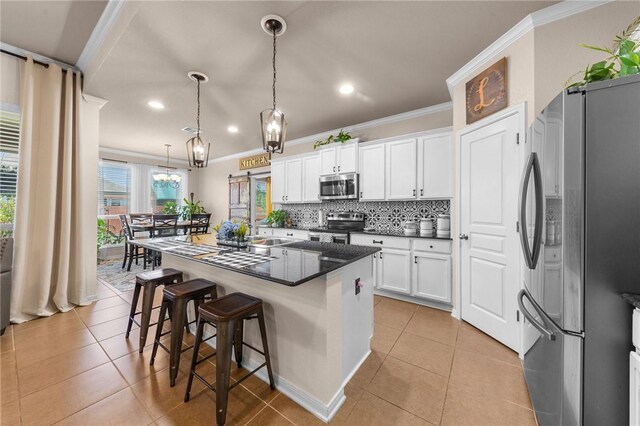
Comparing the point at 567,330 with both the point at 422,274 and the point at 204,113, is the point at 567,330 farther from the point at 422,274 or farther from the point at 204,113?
the point at 204,113

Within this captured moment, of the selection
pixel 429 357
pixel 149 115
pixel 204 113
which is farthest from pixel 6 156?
pixel 429 357

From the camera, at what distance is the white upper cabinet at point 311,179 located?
4.50 m

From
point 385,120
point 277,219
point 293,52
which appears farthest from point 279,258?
point 277,219

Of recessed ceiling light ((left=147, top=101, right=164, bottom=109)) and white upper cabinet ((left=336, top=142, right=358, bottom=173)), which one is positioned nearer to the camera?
recessed ceiling light ((left=147, top=101, right=164, bottom=109))

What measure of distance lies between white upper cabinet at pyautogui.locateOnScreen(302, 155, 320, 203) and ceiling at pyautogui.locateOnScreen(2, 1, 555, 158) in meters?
0.95

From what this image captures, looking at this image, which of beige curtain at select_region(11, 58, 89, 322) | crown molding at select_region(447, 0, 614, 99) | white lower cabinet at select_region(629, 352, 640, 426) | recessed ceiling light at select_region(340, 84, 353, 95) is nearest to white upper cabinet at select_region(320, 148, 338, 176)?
recessed ceiling light at select_region(340, 84, 353, 95)

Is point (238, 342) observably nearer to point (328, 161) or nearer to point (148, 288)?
point (148, 288)

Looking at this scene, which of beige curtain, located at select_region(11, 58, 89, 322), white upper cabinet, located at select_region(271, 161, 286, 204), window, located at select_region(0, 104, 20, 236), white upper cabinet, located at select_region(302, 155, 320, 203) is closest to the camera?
beige curtain, located at select_region(11, 58, 89, 322)

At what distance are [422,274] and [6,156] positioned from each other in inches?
208

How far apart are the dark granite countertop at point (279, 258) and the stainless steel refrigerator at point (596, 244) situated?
104 cm

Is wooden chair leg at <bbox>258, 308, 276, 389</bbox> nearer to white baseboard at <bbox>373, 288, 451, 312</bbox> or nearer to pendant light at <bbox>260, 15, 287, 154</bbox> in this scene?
pendant light at <bbox>260, 15, 287, 154</bbox>

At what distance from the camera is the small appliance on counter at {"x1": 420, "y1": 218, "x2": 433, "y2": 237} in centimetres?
321

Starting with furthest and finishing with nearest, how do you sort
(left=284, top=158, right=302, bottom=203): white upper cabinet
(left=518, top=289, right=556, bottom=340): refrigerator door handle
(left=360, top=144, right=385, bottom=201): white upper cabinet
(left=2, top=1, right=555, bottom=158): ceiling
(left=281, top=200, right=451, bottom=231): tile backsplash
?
(left=284, top=158, right=302, bottom=203): white upper cabinet
(left=360, top=144, right=385, bottom=201): white upper cabinet
(left=281, top=200, right=451, bottom=231): tile backsplash
(left=2, top=1, right=555, bottom=158): ceiling
(left=518, top=289, right=556, bottom=340): refrigerator door handle

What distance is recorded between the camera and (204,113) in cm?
373
